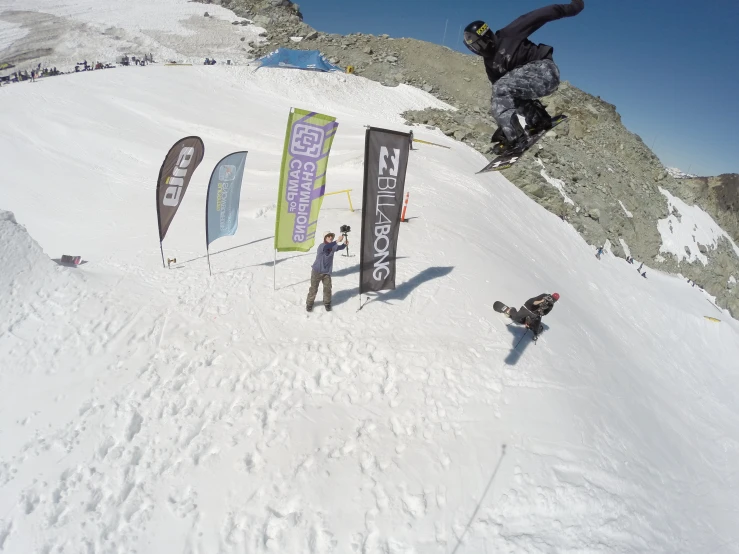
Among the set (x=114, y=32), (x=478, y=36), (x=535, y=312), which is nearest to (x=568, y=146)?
(x=535, y=312)

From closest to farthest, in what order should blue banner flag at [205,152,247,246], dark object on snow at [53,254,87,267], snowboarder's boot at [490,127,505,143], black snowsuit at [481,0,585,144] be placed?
black snowsuit at [481,0,585,144], snowboarder's boot at [490,127,505,143], dark object on snow at [53,254,87,267], blue banner flag at [205,152,247,246]

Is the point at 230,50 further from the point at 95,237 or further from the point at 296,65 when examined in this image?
the point at 95,237

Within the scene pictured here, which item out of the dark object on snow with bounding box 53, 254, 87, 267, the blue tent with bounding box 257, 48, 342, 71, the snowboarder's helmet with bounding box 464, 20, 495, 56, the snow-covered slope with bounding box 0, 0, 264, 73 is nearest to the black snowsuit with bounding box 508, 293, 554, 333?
the snowboarder's helmet with bounding box 464, 20, 495, 56

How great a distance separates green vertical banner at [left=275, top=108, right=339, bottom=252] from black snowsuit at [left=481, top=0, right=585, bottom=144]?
12.3 ft

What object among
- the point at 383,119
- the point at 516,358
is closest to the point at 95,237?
the point at 516,358

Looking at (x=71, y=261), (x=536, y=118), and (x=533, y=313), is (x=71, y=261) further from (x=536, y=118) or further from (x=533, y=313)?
(x=533, y=313)

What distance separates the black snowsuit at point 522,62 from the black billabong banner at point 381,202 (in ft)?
9.09

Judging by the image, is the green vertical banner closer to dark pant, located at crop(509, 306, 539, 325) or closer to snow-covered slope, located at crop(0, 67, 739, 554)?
snow-covered slope, located at crop(0, 67, 739, 554)

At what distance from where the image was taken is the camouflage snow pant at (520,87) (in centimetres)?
496

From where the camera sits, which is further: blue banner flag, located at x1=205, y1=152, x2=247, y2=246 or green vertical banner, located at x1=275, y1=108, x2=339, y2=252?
blue banner flag, located at x1=205, y1=152, x2=247, y2=246

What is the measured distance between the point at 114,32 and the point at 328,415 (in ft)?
180

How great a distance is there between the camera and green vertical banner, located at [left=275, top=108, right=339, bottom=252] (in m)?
8.19

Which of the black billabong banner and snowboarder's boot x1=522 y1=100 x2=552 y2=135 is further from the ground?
snowboarder's boot x1=522 y1=100 x2=552 y2=135

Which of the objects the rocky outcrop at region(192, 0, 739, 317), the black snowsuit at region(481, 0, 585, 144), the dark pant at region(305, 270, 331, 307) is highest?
the rocky outcrop at region(192, 0, 739, 317)
